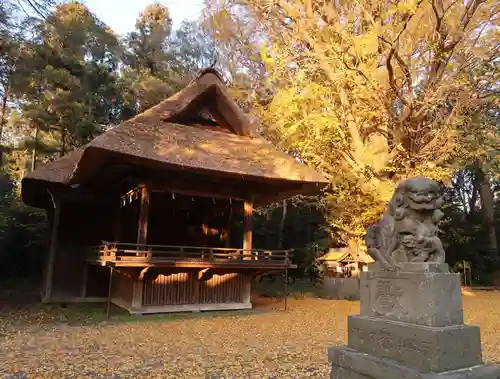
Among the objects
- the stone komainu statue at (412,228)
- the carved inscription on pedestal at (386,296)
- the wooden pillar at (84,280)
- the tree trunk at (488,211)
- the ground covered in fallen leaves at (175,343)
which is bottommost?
the ground covered in fallen leaves at (175,343)

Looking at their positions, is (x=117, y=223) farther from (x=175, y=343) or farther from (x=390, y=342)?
(x=390, y=342)

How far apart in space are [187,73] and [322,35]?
46.7 feet

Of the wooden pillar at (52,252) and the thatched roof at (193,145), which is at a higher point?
the thatched roof at (193,145)

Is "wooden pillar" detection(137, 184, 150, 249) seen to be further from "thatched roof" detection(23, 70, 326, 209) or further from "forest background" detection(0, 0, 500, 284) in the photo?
"forest background" detection(0, 0, 500, 284)

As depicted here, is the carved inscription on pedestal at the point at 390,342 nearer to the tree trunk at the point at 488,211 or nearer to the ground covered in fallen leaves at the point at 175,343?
the ground covered in fallen leaves at the point at 175,343

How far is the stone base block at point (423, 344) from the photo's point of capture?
3.81 meters

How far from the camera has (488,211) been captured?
82.2ft

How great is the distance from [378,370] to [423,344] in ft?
1.79

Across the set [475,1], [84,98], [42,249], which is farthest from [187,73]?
[475,1]

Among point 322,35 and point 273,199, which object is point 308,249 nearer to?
point 273,199

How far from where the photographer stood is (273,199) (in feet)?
47.3

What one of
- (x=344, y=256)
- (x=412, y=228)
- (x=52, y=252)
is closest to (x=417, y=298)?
(x=412, y=228)

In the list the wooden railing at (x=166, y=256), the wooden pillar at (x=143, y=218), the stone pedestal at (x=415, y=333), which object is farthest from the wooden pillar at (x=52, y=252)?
the stone pedestal at (x=415, y=333)

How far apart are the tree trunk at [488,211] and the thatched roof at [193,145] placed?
16746 mm
